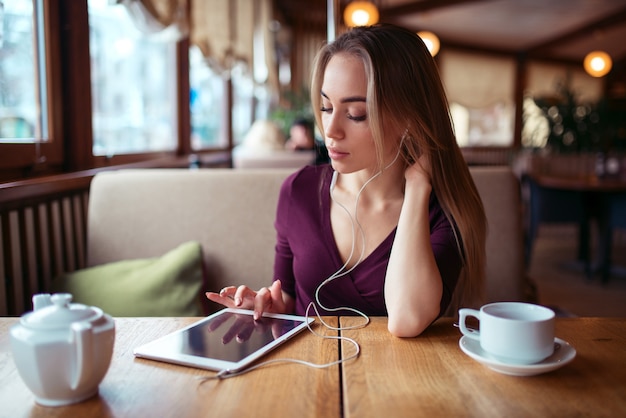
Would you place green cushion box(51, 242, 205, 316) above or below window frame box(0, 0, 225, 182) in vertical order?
below

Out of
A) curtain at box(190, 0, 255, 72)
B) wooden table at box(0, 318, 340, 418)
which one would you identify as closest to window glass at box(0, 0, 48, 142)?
wooden table at box(0, 318, 340, 418)

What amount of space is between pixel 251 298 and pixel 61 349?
53cm

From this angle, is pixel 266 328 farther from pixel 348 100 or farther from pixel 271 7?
pixel 271 7

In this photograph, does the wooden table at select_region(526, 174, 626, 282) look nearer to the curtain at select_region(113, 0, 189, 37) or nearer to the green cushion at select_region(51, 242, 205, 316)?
the curtain at select_region(113, 0, 189, 37)

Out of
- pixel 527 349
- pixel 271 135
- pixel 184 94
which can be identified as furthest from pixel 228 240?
pixel 271 135

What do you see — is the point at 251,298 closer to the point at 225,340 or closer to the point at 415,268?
the point at 225,340

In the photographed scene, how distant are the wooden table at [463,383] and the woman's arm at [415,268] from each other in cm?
6

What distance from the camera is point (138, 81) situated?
3.64 metres

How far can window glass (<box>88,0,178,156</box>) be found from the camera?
2.90m

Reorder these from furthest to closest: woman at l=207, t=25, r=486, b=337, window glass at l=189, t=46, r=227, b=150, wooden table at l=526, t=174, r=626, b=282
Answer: window glass at l=189, t=46, r=227, b=150 → wooden table at l=526, t=174, r=626, b=282 → woman at l=207, t=25, r=486, b=337

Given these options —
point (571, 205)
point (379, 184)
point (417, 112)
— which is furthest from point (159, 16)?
point (571, 205)

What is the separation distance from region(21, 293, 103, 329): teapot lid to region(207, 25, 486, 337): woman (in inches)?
15.7

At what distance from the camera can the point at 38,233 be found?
1913mm

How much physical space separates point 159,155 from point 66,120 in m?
1.40
